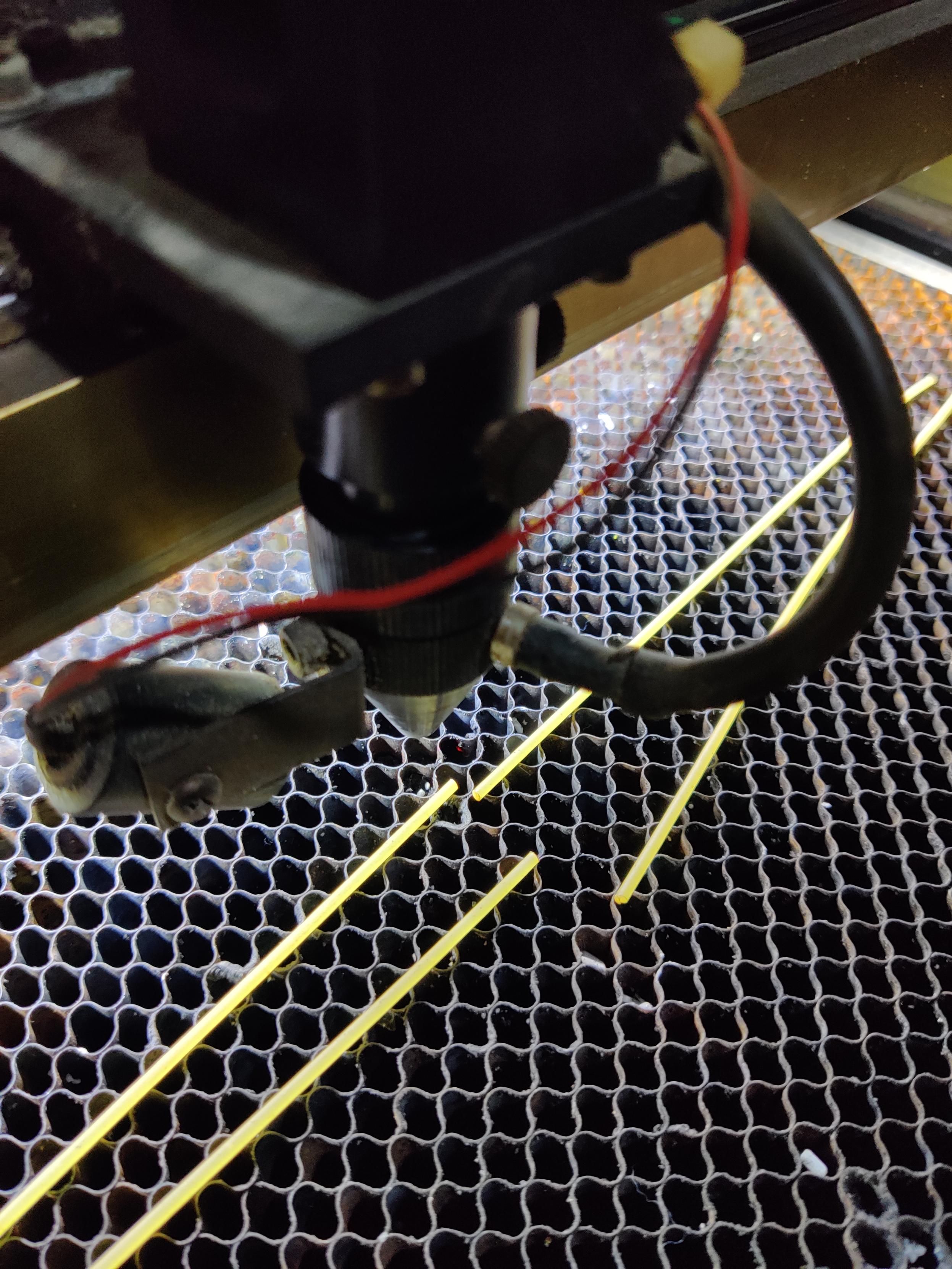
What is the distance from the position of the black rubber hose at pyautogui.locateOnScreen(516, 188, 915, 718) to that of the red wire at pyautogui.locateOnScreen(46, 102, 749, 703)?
17 mm

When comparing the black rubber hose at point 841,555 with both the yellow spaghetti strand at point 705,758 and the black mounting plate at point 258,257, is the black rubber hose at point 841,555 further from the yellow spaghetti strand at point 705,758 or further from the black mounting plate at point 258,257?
the yellow spaghetti strand at point 705,758

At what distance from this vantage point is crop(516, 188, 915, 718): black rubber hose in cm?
31

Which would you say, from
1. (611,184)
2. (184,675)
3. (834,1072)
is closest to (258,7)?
(611,184)

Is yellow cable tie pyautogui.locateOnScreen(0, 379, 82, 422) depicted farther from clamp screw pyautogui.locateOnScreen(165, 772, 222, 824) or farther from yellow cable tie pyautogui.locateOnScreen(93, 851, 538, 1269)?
yellow cable tie pyautogui.locateOnScreen(93, 851, 538, 1269)

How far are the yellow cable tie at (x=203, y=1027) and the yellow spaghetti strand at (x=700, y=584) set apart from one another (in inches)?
1.8

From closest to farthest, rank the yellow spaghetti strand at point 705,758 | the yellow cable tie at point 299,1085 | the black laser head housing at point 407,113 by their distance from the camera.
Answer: the black laser head housing at point 407,113, the yellow cable tie at point 299,1085, the yellow spaghetti strand at point 705,758

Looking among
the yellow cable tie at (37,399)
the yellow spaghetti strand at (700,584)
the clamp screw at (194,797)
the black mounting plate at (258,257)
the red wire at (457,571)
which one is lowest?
the yellow spaghetti strand at (700,584)

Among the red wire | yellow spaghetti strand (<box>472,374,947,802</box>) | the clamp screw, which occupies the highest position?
the red wire

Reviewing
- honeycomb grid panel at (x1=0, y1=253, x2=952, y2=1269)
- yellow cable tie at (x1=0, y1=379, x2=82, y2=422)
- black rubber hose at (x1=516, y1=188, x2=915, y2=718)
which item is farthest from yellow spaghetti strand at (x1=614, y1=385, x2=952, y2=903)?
yellow cable tie at (x1=0, y1=379, x2=82, y2=422)

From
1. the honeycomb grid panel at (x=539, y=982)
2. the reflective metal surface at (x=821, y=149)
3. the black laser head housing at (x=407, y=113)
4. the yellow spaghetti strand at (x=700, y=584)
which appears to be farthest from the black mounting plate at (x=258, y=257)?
the yellow spaghetti strand at (x=700, y=584)

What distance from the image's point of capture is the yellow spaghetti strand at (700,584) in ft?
2.30

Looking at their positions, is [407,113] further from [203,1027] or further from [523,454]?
[203,1027]

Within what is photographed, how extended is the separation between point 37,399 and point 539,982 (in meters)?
0.47

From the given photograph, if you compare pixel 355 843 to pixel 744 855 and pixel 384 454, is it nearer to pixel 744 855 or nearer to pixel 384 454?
pixel 744 855
